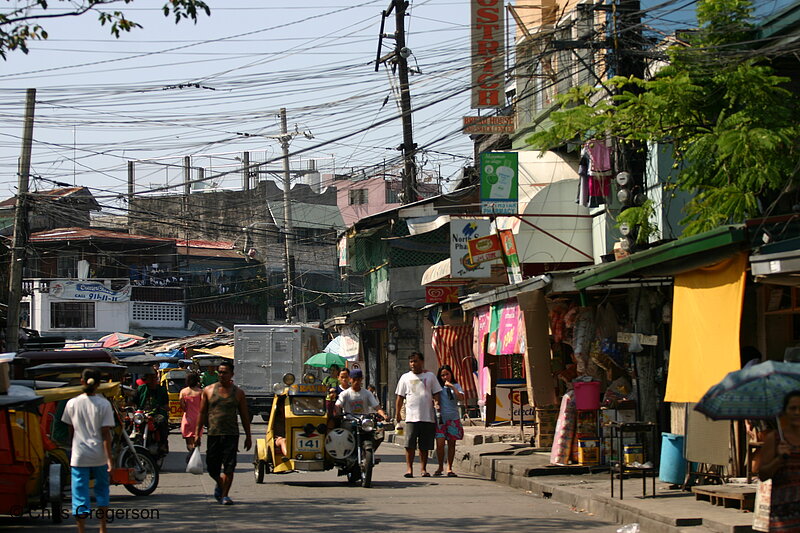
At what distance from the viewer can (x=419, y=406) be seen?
Result: 17203 mm

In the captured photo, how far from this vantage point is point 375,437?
631 inches

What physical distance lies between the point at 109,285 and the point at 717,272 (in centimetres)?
5229

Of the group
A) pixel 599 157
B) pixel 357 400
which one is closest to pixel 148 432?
pixel 357 400

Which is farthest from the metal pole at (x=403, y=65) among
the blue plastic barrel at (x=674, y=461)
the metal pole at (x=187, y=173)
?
the metal pole at (x=187, y=173)

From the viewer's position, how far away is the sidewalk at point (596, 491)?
35.0 ft

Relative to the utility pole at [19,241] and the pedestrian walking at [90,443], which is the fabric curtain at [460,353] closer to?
the utility pole at [19,241]

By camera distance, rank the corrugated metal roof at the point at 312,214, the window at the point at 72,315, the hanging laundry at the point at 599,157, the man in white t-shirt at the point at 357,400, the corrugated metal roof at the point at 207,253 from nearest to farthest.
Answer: the man in white t-shirt at the point at 357,400 → the hanging laundry at the point at 599,157 → the window at the point at 72,315 → the corrugated metal roof at the point at 207,253 → the corrugated metal roof at the point at 312,214

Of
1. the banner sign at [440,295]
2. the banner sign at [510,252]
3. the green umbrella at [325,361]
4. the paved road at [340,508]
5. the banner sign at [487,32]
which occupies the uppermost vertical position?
the banner sign at [487,32]

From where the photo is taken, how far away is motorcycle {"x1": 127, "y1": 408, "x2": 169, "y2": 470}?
1758cm

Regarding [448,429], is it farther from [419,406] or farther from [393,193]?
[393,193]

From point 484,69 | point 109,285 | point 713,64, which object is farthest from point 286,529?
point 109,285

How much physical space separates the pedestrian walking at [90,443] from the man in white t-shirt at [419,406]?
22.2 feet

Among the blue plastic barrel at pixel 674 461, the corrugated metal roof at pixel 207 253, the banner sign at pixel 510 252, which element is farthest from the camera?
the corrugated metal roof at pixel 207 253

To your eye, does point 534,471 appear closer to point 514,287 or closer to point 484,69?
point 514,287
